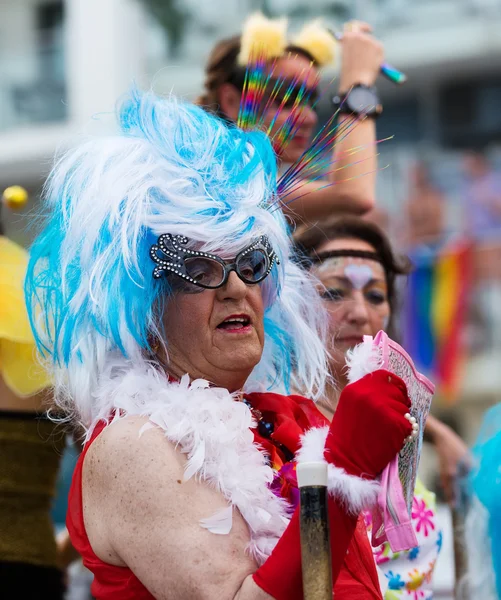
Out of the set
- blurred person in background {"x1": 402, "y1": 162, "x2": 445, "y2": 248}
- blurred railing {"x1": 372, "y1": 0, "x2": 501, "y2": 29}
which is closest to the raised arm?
blurred person in background {"x1": 402, "y1": 162, "x2": 445, "y2": 248}

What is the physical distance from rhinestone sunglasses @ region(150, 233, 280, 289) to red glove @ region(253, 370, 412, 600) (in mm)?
414

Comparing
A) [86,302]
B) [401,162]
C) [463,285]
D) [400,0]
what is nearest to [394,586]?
[86,302]

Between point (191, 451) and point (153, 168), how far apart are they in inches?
21.8

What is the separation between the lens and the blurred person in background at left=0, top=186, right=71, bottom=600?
8.51 ft

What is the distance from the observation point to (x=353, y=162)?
279cm

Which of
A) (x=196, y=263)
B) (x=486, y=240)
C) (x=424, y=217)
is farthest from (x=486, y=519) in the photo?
(x=424, y=217)

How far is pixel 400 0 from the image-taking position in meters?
11.4

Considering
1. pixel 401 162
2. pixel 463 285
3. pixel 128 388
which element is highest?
pixel 128 388

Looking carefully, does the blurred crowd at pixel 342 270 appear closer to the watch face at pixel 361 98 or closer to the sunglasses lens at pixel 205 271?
the watch face at pixel 361 98

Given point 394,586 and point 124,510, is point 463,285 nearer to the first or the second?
point 394,586

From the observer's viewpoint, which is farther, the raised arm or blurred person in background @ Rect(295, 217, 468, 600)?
the raised arm

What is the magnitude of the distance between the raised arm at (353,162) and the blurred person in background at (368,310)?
49 millimetres

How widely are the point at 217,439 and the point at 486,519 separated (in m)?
1.19

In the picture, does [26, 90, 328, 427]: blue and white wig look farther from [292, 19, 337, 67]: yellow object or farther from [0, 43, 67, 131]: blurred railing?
[0, 43, 67, 131]: blurred railing
